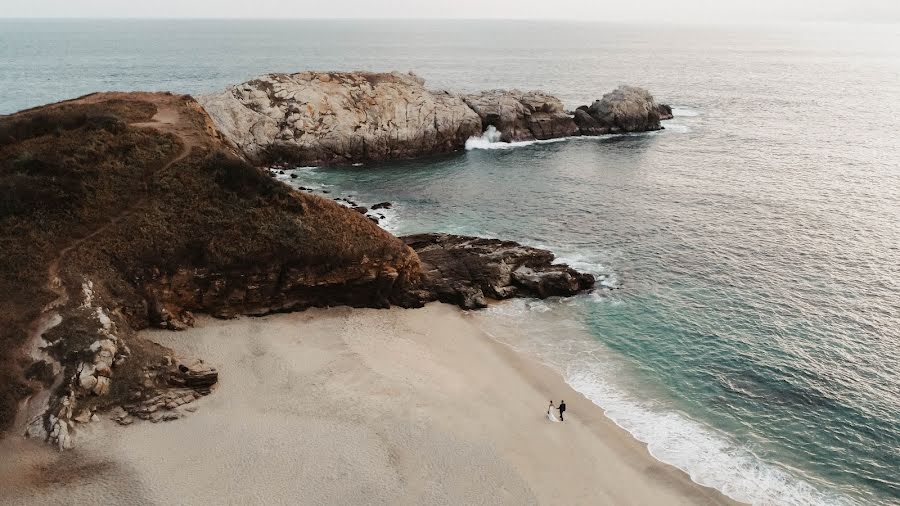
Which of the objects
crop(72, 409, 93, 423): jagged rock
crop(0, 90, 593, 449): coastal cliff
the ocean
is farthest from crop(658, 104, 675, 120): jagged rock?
crop(72, 409, 93, 423): jagged rock

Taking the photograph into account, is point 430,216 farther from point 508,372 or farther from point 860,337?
point 860,337

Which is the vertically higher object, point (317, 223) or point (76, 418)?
point (317, 223)

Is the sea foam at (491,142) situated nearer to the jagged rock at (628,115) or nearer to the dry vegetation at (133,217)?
the jagged rock at (628,115)

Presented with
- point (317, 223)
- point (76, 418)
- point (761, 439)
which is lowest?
point (761, 439)

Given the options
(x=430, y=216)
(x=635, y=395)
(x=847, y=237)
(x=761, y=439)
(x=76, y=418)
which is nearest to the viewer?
(x=76, y=418)

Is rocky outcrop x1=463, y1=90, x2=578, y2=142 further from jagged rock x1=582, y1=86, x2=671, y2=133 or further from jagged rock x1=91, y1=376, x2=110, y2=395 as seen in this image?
jagged rock x1=91, y1=376, x2=110, y2=395

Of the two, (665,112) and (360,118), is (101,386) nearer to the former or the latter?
(360,118)

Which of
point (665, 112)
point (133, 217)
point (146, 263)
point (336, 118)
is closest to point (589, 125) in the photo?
point (665, 112)

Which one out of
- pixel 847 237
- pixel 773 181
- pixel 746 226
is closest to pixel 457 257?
pixel 746 226
